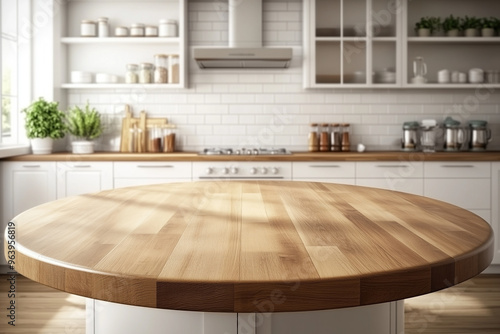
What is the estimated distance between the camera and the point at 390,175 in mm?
4598

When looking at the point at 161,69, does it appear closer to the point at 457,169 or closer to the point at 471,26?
the point at 457,169

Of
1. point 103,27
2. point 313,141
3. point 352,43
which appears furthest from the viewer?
point 313,141

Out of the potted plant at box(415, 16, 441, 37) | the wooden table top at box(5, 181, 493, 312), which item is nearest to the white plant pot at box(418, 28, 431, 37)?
the potted plant at box(415, 16, 441, 37)

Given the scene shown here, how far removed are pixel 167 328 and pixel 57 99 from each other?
161 inches

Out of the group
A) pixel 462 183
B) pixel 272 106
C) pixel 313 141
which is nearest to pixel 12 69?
pixel 272 106

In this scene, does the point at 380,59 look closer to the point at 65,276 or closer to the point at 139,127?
the point at 139,127

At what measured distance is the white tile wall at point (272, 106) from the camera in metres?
5.25

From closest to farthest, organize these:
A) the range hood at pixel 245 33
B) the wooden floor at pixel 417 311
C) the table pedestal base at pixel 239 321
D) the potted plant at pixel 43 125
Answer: the table pedestal base at pixel 239 321 → the wooden floor at pixel 417 311 → the potted plant at pixel 43 125 → the range hood at pixel 245 33

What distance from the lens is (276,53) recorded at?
→ 477cm

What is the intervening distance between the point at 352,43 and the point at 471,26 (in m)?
1.12

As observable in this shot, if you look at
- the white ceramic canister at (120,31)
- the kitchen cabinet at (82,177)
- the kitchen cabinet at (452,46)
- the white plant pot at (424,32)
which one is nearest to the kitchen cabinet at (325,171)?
the kitchen cabinet at (452,46)

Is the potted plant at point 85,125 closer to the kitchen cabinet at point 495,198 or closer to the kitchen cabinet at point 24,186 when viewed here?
the kitchen cabinet at point 24,186

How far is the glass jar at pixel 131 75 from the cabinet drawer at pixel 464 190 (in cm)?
271

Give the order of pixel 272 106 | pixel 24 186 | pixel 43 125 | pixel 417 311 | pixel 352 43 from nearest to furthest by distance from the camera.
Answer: pixel 417 311, pixel 24 186, pixel 43 125, pixel 352 43, pixel 272 106
